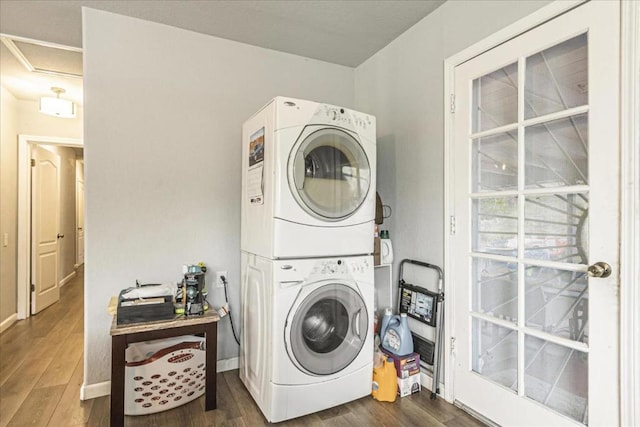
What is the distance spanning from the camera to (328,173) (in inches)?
82.1

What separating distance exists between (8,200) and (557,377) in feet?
16.3

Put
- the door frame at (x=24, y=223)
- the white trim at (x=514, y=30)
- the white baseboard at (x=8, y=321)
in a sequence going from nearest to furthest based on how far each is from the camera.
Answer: the white trim at (x=514, y=30)
the white baseboard at (x=8, y=321)
the door frame at (x=24, y=223)

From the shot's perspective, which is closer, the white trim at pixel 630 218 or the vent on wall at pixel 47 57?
the white trim at pixel 630 218

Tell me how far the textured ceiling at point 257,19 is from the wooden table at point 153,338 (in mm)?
1955

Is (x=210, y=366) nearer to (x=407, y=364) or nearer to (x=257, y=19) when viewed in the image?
(x=407, y=364)

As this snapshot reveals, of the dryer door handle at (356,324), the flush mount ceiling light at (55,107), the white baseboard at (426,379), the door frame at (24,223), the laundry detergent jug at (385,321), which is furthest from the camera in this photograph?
the door frame at (24,223)

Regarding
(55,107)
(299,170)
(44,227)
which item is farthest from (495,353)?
(44,227)

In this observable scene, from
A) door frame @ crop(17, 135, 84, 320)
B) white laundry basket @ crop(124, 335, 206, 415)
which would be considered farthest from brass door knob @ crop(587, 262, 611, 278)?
door frame @ crop(17, 135, 84, 320)

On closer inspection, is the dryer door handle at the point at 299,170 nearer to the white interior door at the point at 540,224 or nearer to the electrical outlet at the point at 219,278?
the white interior door at the point at 540,224

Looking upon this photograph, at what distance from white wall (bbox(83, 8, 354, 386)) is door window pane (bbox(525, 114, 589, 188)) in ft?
6.30

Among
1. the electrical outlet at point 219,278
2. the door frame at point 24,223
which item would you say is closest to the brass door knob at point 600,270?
the electrical outlet at point 219,278

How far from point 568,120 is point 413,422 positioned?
68.3 inches

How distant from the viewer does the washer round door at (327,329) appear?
1972mm

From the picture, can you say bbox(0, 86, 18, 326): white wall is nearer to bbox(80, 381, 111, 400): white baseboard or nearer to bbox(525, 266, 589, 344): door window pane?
bbox(80, 381, 111, 400): white baseboard
